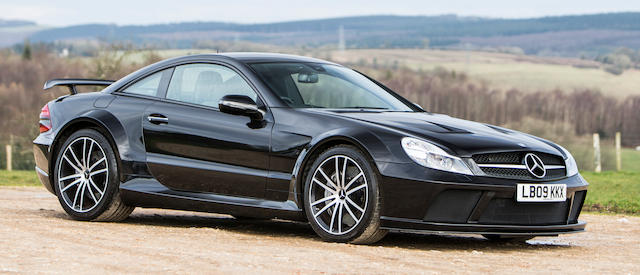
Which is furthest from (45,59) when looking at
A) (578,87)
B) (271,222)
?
(271,222)

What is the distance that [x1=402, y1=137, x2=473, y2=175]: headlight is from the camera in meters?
6.86

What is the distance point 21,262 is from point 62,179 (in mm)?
3123

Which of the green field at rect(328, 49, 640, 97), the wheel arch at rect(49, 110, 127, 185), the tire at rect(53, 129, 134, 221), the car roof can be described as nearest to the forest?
the green field at rect(328, 49, 640, 97)

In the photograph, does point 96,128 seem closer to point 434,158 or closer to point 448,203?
point 434,158

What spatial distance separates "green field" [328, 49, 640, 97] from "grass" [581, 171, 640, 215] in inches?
3165

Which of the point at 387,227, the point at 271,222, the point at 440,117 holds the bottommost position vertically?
the point at 271,222

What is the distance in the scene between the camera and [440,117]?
27.2 feet

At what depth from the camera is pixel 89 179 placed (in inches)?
342

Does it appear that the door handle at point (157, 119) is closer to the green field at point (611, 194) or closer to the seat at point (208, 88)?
the seat at point (208, 88)

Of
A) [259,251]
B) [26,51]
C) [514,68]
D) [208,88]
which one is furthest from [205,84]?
[514,68]

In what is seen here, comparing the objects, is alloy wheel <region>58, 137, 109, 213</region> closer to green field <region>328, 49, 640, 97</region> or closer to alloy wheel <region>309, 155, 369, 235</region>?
alloy wheel <region>309, 155, 369, 235</region>

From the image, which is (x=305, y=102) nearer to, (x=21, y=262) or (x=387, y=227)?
(x=387, y=227)

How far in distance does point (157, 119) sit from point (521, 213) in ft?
10.2

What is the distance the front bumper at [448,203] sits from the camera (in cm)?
684
